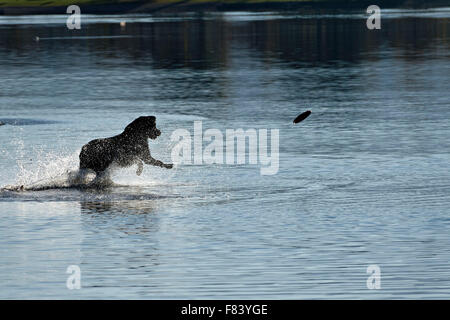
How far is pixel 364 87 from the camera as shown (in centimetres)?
4544

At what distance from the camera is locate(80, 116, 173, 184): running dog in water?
22.4 meters

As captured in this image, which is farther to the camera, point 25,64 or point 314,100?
point 25,64

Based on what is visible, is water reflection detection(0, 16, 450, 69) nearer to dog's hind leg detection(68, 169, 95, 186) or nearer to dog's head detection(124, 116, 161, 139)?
dog's hind leg detection(68, 169, 95, 186)

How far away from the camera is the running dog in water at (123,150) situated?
22.4 metres

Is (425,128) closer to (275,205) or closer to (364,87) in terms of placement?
(275,205)

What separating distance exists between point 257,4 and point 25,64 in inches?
5018

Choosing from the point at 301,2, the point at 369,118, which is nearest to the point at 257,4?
the point at 301,2
